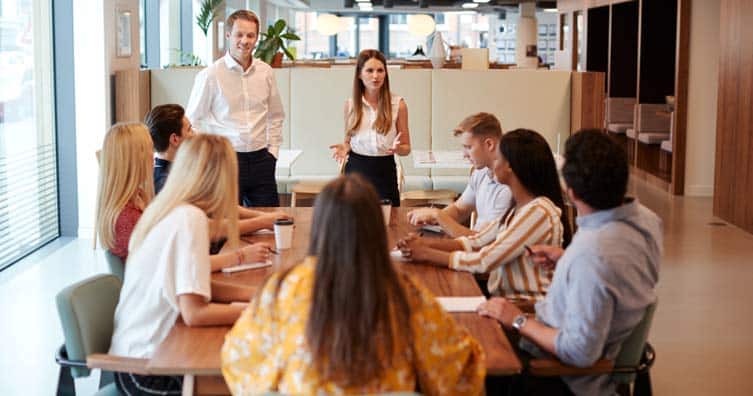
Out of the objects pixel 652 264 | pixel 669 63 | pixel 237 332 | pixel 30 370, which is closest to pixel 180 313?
pixel 237 332

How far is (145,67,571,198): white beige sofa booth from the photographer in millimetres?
8242

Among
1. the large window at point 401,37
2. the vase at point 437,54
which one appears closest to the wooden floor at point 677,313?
the vase at point 437,54

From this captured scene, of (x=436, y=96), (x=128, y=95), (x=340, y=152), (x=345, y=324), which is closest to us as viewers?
(x=345, y=324)

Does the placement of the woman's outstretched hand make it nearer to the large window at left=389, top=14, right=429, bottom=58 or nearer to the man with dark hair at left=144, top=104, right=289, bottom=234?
the man with dark hair at left=144, top=104, right=289, bottom=234

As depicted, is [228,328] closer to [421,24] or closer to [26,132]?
[26,132]

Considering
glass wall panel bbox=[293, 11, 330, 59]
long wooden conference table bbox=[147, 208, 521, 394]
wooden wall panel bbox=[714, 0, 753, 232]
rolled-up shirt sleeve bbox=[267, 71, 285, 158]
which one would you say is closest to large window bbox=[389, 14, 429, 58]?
glass wall panel bbox=[293, 11, 330, 59]

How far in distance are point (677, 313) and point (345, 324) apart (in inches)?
162

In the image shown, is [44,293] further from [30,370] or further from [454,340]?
[454,340]

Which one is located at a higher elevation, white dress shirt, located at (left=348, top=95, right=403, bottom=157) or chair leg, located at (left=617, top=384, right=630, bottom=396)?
white dress shirt, located at (left=348, top=95, right=403, bottom=157)

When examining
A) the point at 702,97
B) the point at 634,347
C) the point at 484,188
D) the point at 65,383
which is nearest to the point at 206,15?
the point at 702,97

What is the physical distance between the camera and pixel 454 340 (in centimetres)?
227

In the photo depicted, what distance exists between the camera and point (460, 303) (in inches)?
116

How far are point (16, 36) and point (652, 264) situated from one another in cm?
550

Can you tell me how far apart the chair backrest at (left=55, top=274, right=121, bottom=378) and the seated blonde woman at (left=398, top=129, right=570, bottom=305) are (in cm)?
100
